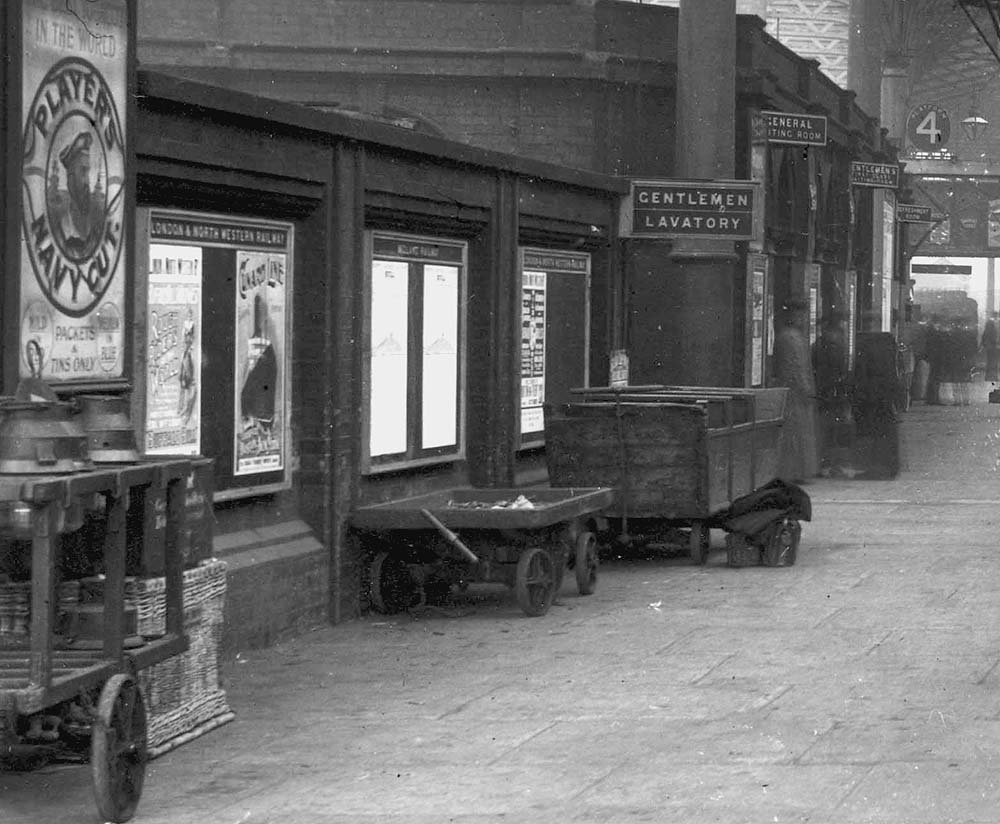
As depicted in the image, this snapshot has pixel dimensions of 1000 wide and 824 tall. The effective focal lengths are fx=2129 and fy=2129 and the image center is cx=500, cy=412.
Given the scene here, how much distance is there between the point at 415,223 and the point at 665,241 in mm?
8756

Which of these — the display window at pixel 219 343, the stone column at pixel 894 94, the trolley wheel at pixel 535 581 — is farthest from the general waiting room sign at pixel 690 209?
the stone column at pixel 894 94

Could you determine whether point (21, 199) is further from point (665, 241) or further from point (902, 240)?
point (902, 240)

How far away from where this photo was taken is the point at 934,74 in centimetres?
7475

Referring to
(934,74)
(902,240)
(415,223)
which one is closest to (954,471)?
(415,223)

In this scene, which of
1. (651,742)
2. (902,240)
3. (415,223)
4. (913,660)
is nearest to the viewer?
(651,742)

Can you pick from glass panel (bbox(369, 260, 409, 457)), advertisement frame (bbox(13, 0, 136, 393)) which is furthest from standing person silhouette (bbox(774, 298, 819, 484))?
advertisement frame (bbox(13, 0, 136, 393))

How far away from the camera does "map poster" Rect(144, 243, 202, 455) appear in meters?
10.6

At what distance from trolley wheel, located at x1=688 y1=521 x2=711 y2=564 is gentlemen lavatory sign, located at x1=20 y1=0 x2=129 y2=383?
244 inches

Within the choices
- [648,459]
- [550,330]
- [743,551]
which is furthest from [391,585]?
[550,330]

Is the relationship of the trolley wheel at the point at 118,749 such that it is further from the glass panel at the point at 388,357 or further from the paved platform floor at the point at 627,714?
the glass panel at the point at 388,357

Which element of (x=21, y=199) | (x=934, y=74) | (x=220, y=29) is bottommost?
(x=21, y=199)

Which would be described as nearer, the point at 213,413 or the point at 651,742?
the point at 651,742

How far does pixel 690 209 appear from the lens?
18.3m

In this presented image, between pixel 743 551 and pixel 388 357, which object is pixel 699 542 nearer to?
pixel 743 551
